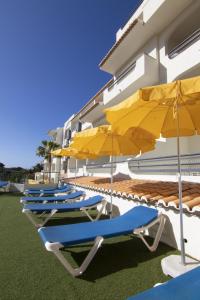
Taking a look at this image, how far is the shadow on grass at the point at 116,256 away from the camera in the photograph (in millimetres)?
3742

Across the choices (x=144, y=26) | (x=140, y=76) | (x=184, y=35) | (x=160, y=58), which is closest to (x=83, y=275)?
(x=140, y=76)

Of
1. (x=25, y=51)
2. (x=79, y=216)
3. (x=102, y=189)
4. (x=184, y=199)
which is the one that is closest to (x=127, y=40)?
(x=25, y=51)

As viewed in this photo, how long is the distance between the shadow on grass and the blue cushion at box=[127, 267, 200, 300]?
158 cm

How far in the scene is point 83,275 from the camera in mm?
3605

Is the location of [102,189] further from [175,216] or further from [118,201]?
[175,216]

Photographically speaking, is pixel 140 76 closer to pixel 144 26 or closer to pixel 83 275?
pixel 144 26

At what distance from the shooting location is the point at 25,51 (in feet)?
40.2

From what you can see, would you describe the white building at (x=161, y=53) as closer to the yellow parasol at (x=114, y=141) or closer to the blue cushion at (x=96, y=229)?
the yellow parasol at (x=114, y=141)

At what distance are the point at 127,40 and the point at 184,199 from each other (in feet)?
38.8

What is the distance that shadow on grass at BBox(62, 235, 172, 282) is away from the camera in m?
3.74

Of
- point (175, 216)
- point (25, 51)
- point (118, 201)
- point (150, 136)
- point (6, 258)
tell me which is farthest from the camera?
point (25, 51)

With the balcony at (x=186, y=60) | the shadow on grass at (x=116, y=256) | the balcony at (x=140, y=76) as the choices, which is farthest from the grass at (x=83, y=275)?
the balcony at (x=140, y=76)

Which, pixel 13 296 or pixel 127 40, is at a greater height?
pixel 127 40

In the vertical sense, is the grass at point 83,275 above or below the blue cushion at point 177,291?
below
